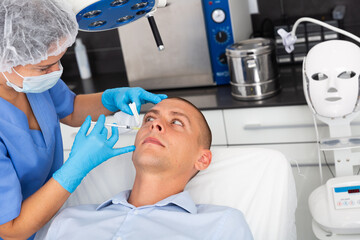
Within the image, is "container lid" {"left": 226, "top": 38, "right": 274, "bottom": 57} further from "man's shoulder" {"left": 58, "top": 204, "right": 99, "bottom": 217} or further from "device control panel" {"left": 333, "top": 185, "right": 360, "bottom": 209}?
"man's shoulder" {"left": 58, "top": 204, "right": 99, "bottom": 217}

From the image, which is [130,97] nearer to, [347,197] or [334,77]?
[334,77]

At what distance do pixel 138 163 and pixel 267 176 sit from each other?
46cm

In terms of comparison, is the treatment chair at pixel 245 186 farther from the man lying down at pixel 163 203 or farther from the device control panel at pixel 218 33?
the device control panel at pixel 218 33

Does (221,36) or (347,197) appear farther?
(221,36)

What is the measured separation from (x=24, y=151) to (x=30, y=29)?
402 mm

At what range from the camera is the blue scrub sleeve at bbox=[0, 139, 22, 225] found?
61.8 inches

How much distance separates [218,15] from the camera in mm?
2643

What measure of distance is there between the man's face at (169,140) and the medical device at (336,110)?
0.52 meters

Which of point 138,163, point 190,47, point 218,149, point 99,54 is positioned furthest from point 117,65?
point 138,163

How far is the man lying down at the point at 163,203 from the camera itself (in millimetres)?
1678

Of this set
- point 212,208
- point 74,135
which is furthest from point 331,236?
point 74,135

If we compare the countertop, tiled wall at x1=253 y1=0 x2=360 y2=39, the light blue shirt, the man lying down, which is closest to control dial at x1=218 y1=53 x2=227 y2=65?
the countertop

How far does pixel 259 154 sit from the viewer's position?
1.97 meters

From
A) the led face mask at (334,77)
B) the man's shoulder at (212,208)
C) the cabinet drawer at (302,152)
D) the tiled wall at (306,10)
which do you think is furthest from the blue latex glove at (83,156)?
the tiled wall at (306,10)
